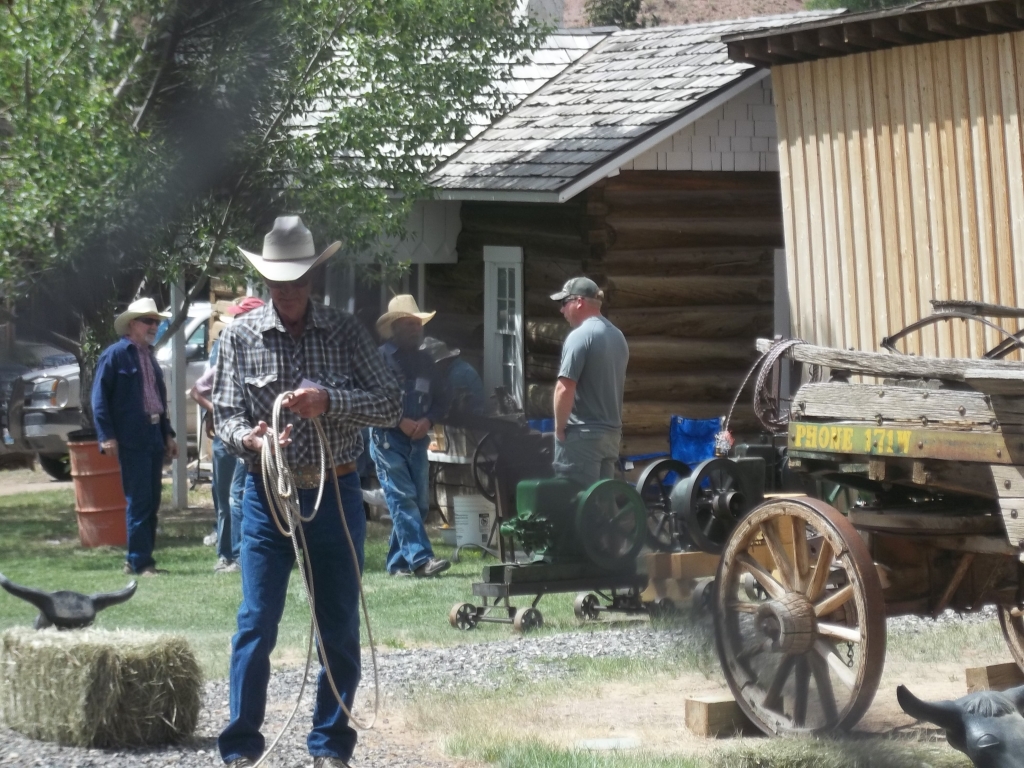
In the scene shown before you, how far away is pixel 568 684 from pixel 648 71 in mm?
8540

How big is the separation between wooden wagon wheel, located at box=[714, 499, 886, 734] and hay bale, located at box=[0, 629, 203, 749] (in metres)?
2.23

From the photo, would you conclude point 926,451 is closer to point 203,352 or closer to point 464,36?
point 464,36

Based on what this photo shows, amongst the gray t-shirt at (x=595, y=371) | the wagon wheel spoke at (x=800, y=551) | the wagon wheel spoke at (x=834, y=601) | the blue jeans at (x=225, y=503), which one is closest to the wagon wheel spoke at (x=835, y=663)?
the wagon wheel spoke at (x=834, y=601)

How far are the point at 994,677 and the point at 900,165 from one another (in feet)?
14.8

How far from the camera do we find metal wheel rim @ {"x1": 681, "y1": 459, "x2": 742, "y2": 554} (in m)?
8.01

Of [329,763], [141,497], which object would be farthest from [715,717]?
[141,497]

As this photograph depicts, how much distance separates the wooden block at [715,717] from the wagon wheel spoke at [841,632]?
2.14ft

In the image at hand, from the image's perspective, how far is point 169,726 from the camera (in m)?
6.13

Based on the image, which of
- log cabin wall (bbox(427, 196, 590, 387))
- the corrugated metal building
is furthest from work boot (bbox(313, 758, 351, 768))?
log cabin wall (bbox(427, 196, 590, 387))

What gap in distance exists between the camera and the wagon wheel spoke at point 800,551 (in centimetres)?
593

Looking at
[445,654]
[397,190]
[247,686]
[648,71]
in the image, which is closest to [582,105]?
[648,71]

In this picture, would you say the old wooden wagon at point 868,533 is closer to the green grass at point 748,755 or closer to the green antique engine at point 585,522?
Answer: the green grass at point 748,755

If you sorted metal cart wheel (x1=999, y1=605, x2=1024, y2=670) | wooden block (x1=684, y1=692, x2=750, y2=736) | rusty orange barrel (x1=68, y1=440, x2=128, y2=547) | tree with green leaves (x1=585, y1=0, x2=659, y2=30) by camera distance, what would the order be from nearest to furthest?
1. wooden block (x1=684, y1=692, x2=750, y2=736)
2. metal cart wheel (x1=999, y1=605, x2=1024, y2=670)
3. rusty orange barrel (x1=68, y1=440, x2=128, y2=547)
4. tree with green leaves (x1=585, y1=0, x2=659, y2=30)

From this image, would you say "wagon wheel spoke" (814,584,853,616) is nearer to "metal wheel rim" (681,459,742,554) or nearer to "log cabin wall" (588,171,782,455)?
"metal wheel rim" (681,459,742,554)
